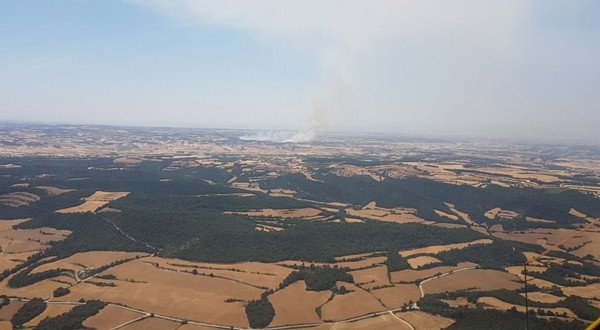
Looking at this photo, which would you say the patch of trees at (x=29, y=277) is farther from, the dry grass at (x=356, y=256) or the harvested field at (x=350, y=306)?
the dry grass at (x=356, y=256)

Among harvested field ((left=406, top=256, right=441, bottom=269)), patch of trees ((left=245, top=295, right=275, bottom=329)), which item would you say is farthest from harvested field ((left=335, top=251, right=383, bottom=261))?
patch of trees ((left=245, top=295, right=275, bottom=329))

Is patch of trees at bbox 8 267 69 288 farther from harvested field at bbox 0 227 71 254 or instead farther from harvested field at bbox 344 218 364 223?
harvested field at bbox 344 218 364 223

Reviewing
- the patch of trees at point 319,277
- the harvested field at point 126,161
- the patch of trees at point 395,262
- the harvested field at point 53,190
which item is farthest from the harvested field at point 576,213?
the harvested field at point 126,161

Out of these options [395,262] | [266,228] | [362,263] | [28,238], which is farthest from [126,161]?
[395,262]

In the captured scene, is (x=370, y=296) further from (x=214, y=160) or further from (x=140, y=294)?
(x=214, y=160)

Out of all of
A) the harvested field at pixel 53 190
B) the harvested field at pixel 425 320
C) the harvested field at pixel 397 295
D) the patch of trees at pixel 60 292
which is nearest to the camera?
the harvested field at pixel 425 320

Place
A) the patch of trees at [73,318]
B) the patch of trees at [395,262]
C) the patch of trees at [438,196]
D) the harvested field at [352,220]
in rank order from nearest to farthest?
the patch of trees at [73,318], the patch of trees at [395,262], the harvested field at [352,220], the patch of trees at [438,196]
